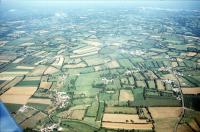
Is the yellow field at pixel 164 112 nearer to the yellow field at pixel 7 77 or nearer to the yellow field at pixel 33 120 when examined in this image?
the yellow field at pixel 33 120

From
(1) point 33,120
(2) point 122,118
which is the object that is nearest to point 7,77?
→ (1) point 33,120

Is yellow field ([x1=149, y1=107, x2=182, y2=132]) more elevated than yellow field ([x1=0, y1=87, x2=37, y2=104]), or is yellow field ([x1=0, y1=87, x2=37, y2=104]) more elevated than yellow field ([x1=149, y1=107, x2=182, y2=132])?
yellow field ([x1=149, y1=107, x2=182, y2=132])

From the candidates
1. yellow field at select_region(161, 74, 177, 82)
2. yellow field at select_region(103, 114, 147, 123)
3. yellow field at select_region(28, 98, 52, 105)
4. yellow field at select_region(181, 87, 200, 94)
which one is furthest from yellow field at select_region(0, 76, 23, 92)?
yellow field at select_region(181, 87, 200, 94)

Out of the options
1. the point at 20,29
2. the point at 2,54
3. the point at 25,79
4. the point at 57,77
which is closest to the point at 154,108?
the point at 57,77

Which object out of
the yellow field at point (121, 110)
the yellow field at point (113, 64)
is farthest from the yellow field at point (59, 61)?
the yellow field at point (121, 110)

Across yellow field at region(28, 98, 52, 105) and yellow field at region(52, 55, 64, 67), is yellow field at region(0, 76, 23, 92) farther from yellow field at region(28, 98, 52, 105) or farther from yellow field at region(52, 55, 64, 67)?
yellow field at region(52, 55, 64, 67)

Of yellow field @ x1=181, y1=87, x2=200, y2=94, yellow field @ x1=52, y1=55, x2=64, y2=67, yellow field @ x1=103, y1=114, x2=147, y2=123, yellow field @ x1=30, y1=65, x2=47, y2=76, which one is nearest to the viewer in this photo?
yellow field @ x1=103, y1=114, x2=147, y2=123

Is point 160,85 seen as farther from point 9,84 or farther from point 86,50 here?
point 86,50
